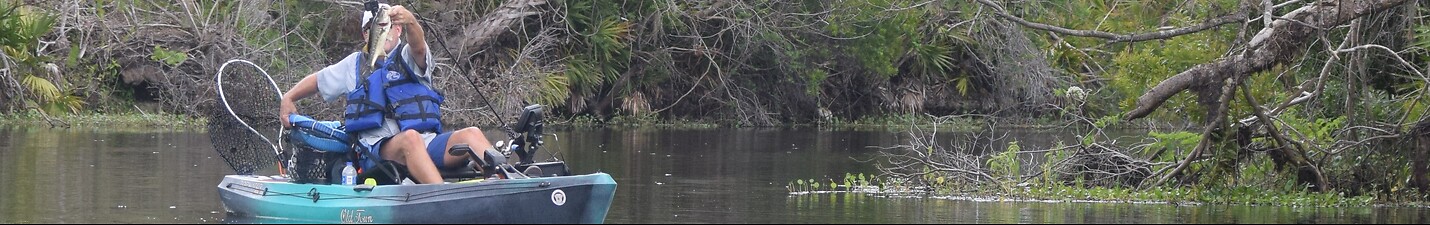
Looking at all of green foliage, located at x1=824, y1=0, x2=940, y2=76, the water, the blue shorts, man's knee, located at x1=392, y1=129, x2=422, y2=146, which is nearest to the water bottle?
the blue shorts

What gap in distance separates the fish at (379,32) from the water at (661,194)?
1.25 m

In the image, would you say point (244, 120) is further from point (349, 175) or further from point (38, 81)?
point (38, 81)

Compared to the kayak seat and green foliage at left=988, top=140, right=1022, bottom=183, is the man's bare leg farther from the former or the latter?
green foliage at left=988, top=140, right=1022, bottom=183

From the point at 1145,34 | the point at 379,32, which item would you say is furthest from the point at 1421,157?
the point at 379,32

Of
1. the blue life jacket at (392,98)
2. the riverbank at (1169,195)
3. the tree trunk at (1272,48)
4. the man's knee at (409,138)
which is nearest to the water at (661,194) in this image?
the riverbank at (1169,195)

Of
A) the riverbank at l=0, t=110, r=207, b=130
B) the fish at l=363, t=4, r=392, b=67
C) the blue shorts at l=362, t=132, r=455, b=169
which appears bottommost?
the riverbank at l=0, t=110, r=207, b=130

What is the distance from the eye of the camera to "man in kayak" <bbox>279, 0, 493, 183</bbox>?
1155 cm

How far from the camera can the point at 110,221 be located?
443 inches

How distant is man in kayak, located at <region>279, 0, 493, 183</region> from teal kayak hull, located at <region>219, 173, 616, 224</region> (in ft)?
1.04

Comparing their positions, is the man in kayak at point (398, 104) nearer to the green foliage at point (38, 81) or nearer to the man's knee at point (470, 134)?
the man's knee at point (470, 134)

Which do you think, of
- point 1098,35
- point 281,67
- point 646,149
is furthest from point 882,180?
point 281,67

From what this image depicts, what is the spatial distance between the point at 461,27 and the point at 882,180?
15.3 metres

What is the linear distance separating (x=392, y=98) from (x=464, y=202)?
3.34 feet

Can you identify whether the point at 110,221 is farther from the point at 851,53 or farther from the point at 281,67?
the point at 851,53
